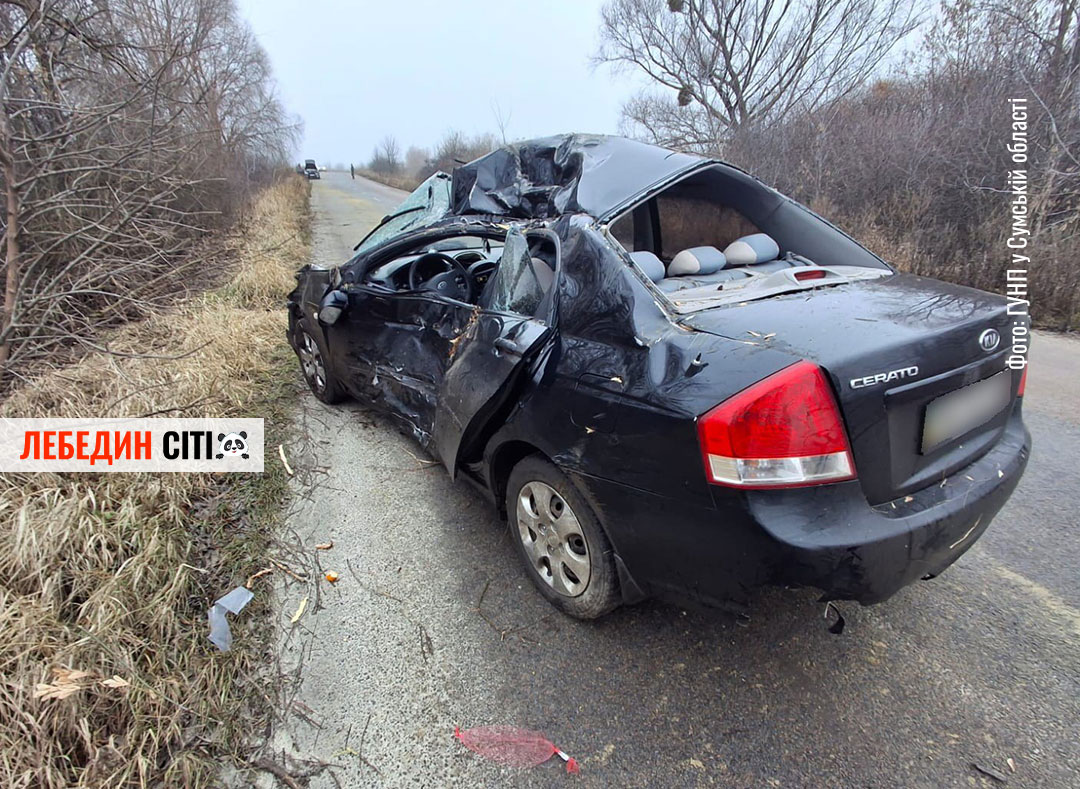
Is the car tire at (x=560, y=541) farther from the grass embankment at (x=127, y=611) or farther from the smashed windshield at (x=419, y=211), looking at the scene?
the smashed windshield at (x=419, y=211)

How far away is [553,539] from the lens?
7.23ft

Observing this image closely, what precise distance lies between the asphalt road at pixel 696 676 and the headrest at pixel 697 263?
1540mm

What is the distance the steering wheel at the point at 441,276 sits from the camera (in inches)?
134

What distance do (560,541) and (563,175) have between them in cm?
190

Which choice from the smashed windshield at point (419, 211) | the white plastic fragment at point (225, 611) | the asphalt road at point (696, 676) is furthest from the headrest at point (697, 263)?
the white plastic fragment at point (225, 611)

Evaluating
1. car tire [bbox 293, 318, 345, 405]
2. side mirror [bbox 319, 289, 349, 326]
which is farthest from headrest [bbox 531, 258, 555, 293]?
car tire [bbox 293, 318, 345, 405]

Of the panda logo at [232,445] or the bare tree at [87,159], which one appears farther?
the bare tree at [87,159]

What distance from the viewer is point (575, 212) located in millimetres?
2320

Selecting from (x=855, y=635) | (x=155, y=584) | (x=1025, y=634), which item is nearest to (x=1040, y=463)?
(x=1025, y=634)

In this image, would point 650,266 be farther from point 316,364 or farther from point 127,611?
point 316,364

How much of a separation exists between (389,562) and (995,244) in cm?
828

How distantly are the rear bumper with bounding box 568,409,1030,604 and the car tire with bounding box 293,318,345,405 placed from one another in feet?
10.1

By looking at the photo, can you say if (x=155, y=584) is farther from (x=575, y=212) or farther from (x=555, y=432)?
(x=575, y=212)

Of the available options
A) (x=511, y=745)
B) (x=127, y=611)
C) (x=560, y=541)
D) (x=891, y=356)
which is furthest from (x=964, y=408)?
(x=127, y=611)
